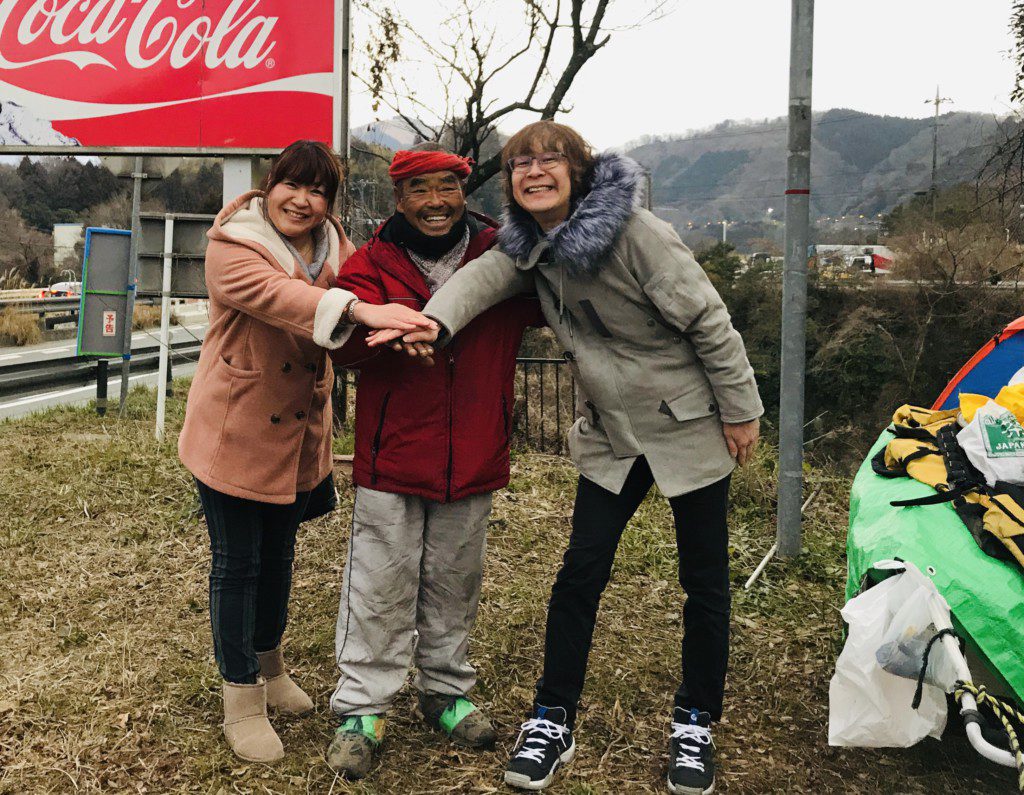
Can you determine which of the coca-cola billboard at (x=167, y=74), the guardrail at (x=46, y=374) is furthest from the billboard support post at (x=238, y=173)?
the guardrail at (x=46, y=374)

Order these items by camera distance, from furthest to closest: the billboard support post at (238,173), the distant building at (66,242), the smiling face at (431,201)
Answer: the distant building at (66,242) < the billboard support post at (238,173) < the smiling face at (431,201)

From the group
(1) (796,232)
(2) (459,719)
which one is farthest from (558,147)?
(1) (796,232)

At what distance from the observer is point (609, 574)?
249cm

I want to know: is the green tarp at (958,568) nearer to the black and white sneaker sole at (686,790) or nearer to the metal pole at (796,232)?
the black and white sneaker sole at (686,790)

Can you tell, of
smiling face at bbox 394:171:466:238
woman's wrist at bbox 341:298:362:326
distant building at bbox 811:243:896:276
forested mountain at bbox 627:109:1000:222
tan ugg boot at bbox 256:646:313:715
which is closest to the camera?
woman's wrist at bbox 341:298:362:326

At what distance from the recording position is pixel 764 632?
356cm

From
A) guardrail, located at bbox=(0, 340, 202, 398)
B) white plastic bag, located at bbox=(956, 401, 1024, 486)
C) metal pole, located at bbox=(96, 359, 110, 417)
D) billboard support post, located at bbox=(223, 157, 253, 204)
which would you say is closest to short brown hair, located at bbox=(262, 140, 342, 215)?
white plastic bag, located at bbox=(956, 401, 1024, 486)

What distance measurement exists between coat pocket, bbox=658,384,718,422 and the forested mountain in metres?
74.3

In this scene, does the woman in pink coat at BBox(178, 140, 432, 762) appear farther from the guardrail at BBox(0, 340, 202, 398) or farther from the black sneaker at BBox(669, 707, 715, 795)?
the guardrail at BBox(0, 340, 202, 398)

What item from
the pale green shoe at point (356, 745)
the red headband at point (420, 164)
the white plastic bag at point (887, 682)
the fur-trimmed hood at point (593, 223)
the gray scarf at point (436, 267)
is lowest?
the pale green shoe at point (356, 745)

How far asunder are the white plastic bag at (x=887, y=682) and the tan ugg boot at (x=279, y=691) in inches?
63.9

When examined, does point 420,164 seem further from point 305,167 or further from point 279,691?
point 279,691

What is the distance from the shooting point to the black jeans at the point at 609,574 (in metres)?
2.43

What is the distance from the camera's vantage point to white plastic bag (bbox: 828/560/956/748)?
2090mm
